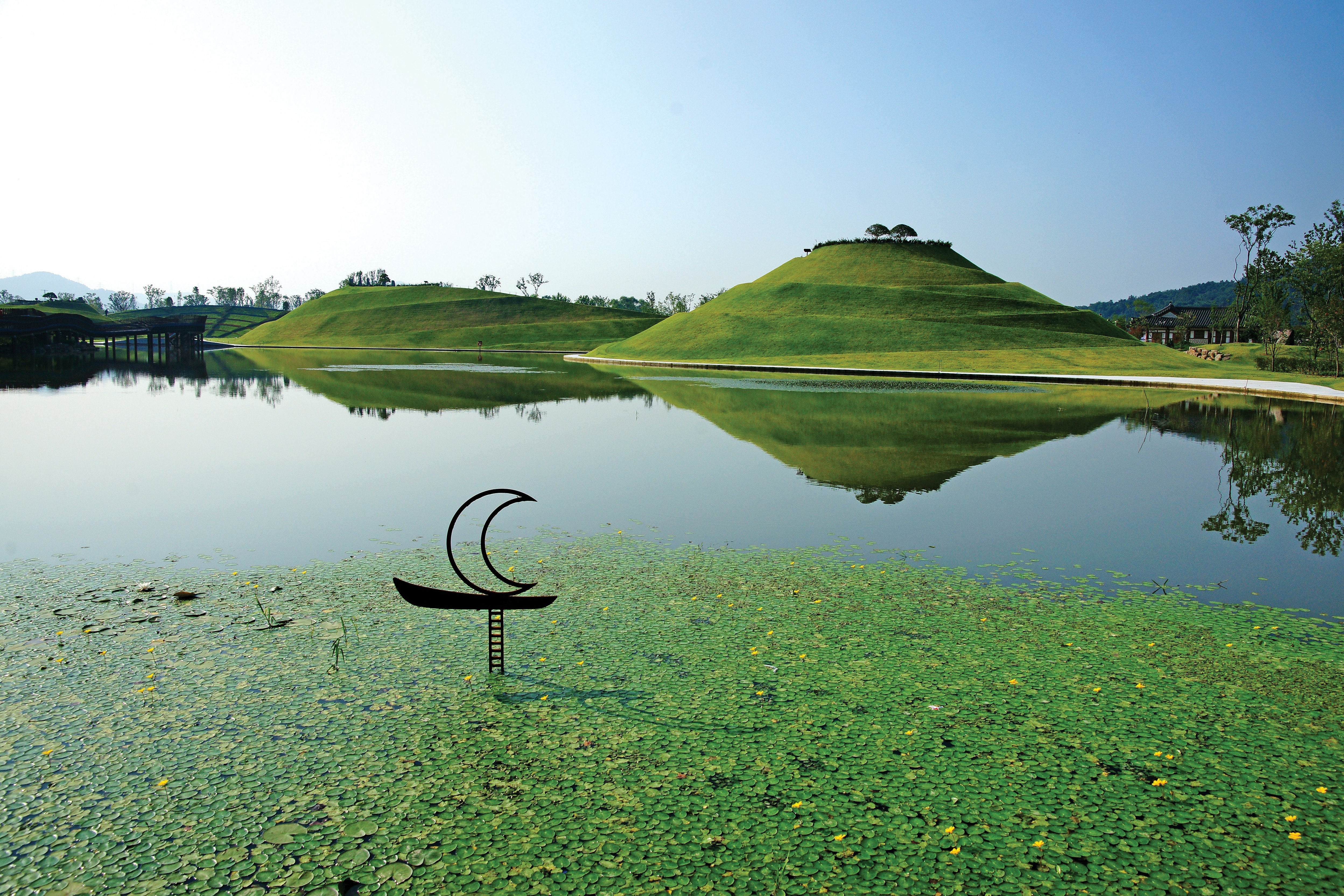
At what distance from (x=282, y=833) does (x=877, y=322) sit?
86629mm

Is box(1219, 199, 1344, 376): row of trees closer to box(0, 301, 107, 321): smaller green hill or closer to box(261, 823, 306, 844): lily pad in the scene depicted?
box(261, 823, 306, 844): lily pad

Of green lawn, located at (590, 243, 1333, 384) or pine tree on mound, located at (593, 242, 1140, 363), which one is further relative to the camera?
pine tree on mound, located at (593, 242, 1140, 363)

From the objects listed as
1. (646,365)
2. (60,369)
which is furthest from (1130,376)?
(60,369)

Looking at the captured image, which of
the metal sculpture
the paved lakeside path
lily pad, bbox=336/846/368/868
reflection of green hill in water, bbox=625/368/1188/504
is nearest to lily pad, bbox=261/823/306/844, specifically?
lily pad, bbox=336/846/368/868

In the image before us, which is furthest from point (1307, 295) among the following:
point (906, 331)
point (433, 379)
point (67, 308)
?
point (67, 308)

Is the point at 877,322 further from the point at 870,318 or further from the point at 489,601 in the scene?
the point at 489,601

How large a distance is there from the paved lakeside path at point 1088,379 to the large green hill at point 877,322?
13.4 ft

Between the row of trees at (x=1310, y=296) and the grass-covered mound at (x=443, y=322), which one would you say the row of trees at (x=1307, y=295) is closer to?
the row of trees at (x=1310, y=296)

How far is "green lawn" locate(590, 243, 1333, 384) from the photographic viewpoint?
216 feet

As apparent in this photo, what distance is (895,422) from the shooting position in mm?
29047

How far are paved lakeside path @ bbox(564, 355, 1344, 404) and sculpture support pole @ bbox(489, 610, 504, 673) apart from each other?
42186mm

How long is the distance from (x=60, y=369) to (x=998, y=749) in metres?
65.8

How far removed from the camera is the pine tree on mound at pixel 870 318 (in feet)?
261

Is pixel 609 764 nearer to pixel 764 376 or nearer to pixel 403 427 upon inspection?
pixel 403 427
